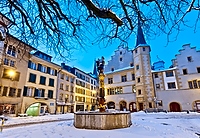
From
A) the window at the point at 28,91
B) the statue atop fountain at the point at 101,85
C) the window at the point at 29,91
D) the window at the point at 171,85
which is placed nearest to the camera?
the statue atop fountain at the point at 101,85

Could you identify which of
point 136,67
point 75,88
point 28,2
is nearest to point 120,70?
point 136,67

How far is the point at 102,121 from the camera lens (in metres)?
6.66

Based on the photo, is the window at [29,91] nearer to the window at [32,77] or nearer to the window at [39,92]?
the window at [39,92]

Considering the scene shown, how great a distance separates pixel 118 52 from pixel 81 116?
1178 inches

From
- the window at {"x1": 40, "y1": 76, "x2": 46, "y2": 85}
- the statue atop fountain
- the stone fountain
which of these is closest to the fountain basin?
the stone fountain

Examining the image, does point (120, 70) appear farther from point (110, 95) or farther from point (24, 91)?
point (24, 91)

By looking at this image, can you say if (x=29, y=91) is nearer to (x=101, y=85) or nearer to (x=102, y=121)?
(x=101, y=85)

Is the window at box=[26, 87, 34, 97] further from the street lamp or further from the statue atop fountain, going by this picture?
the statue atop fountain

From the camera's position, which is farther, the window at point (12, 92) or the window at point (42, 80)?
the window at point (42, 80)

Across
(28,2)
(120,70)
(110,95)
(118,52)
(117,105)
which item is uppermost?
(118,52)

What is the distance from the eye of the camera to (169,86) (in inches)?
1063

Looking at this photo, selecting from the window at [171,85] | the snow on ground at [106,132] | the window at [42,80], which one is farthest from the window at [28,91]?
the window at [171,85]

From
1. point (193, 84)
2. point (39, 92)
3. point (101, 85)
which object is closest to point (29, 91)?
point (39, 92)

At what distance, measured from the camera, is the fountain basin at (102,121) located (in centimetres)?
667
